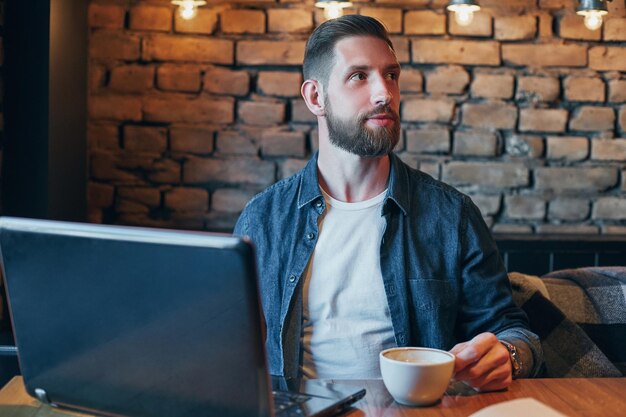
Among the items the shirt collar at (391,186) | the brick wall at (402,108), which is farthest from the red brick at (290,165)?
the shirt collar at (391,186)

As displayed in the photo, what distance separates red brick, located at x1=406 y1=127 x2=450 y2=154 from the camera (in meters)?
2.54

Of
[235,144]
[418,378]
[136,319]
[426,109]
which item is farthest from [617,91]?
[136,319]

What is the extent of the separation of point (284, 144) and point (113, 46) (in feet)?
1.92

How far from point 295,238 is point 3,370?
890 millimetres

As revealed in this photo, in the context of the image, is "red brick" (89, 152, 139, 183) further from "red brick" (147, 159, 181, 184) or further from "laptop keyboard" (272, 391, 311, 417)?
"laptop keyboard" (272, 391, 311, 417)

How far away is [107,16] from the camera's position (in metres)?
2.50

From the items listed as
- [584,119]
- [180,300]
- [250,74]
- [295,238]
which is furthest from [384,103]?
[584,119]

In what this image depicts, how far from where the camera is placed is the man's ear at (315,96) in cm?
177

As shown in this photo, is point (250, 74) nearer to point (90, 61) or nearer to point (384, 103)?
point (90, 61)

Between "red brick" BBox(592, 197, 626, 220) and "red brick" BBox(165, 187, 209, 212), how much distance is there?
3.89 ft

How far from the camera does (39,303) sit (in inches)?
37.1

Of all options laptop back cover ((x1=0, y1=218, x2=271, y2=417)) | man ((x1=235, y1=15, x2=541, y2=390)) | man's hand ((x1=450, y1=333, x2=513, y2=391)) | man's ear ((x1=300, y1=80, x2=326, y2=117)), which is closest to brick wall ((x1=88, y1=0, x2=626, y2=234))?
man's ear ((x1=300, y1=80, x2=326, y2=117))

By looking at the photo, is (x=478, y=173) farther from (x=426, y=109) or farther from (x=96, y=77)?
(x=96, y=77)

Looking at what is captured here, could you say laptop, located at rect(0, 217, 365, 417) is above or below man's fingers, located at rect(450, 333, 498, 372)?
above
